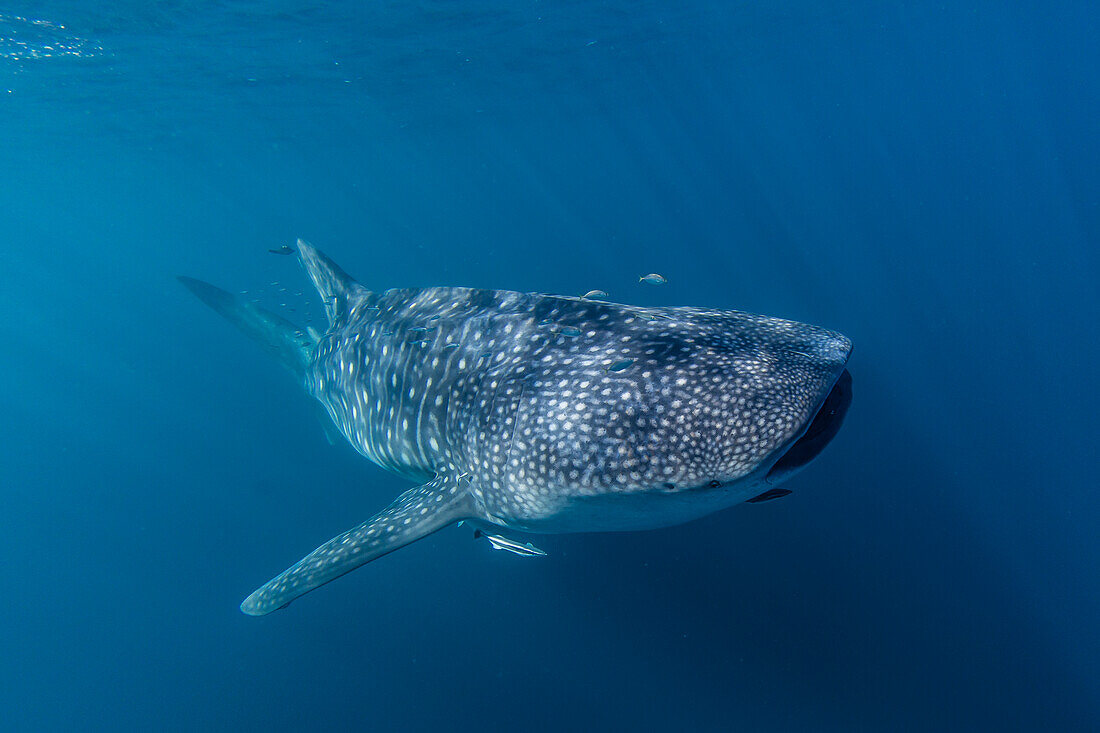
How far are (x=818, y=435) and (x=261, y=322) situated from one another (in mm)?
7753

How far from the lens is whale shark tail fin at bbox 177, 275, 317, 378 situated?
788 cm

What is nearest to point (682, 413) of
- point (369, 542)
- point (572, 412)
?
point (572, 412)

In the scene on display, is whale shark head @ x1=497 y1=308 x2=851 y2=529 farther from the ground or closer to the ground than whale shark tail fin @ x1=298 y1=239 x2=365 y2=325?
closer to the ground

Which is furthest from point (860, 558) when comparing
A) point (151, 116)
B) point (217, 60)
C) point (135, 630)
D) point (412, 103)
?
point (151, 116)

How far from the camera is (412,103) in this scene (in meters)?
32.5

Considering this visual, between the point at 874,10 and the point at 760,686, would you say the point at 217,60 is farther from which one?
the point at 874,10

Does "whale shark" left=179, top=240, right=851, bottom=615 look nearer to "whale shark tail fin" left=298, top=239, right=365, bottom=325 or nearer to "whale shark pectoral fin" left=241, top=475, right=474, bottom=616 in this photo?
"whale shark pectoral fin" left=241, top=475, right=474, bottom=616

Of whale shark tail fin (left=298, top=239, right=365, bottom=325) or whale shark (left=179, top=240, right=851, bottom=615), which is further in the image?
whale shark tail fin (left=298, top=239, right=365, bottom=325)

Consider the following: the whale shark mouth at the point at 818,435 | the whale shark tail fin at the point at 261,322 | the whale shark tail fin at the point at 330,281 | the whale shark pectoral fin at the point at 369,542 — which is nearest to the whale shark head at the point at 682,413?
the whale shark mouth at the point at 818,435

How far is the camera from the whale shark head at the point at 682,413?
8.24 ft

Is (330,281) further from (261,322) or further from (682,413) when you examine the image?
(682,413)

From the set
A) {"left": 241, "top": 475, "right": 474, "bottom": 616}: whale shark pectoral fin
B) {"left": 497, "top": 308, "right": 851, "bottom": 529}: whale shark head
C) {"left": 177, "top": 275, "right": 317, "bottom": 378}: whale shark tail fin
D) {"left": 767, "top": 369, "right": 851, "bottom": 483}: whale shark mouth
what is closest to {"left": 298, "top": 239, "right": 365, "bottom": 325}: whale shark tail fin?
{"left": 177, "top": 275, "right": 317, "bottom": 378}: whale shark tail fin

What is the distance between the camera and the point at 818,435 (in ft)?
9.06

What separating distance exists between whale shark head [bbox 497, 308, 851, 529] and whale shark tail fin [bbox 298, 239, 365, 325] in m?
3.90
